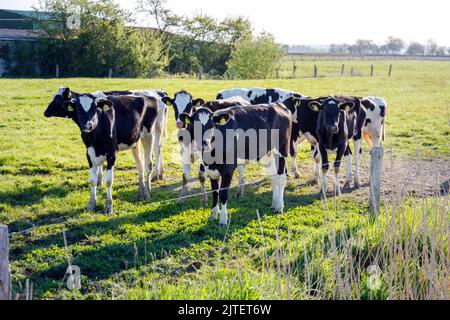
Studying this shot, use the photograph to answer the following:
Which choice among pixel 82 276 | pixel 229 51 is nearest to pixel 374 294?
pixel 82 276

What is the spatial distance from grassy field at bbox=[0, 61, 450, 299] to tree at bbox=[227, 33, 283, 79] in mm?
33219

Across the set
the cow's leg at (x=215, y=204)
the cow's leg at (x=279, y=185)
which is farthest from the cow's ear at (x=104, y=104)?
the cow's leg at (x=279, y=185)

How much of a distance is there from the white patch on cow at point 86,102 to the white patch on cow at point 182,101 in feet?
6.17

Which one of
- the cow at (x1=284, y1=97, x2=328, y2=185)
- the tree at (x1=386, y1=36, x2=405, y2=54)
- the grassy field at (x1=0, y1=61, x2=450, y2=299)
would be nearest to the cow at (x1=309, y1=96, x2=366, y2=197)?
the cow at (x1=284, y1=97, x2=328, y2=185)

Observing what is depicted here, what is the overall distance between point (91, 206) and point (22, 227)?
1.25 m

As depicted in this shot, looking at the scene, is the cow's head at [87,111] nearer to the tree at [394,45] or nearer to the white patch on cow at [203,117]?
the white patch on cow at [203,117]

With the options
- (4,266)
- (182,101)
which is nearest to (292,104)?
(182,101)

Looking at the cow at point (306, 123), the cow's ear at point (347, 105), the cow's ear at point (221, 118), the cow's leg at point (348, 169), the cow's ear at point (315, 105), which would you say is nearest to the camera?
the cow's ear at point (221, 118)

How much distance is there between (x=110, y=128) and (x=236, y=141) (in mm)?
2260

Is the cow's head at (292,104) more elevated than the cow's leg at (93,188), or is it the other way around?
the cow's head at (292,104)

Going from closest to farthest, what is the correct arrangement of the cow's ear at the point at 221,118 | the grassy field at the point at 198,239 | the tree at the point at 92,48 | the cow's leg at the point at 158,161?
the grassy field at the point at 198,239 → the cow's ear at the point at 221,118 → the cow's leg at the point at 158,161 → the tree at the point at 92,48

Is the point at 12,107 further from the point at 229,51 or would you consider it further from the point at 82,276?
the point at 229,51

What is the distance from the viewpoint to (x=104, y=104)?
8.96 m

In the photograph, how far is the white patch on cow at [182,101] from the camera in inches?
395
